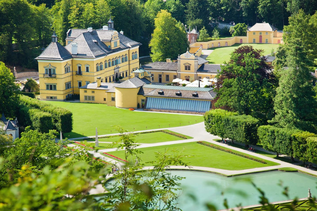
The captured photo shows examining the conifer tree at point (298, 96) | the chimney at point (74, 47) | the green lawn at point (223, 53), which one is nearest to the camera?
the conifer tree at point (298, 96)

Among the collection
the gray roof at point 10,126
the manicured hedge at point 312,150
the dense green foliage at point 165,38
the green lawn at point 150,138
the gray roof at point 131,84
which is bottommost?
the green lawn at point 150,138

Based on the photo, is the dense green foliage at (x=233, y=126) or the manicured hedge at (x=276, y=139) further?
the dense green foliage at (x=233, y=126)

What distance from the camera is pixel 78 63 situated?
7462 centimetres

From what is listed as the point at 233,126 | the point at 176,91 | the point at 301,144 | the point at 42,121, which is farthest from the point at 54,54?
the point at 301,144

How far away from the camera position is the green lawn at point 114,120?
5559 cm

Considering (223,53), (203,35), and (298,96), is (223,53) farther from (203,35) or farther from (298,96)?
(298,96)

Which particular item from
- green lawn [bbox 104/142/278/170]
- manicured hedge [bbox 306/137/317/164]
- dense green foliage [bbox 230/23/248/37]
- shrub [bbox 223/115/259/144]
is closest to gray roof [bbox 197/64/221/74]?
shrub [bbox 223/115/259/144]

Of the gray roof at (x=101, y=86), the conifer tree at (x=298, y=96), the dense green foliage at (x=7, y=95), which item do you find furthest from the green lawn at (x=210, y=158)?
the gray roof at (x=101, y=86)

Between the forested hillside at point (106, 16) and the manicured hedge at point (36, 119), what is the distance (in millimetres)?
35138

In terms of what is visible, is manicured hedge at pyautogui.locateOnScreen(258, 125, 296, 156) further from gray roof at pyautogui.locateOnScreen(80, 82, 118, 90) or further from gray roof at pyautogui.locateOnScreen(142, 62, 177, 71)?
gray roof at pyautogui.locateOnScreen(142, 62, 177, 71)

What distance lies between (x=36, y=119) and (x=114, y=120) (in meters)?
11.1

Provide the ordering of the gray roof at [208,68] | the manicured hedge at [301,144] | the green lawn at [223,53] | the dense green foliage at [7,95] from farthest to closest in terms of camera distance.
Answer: the green lawn at [223,53] < the gray roof at [208,68] < the dense green foliage at [7,95] < the manicured hedge at [301,144]

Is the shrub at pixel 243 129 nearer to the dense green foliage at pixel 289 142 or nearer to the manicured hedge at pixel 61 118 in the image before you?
the dense green foliage at pixel 289 142

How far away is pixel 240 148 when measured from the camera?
1876 inches
